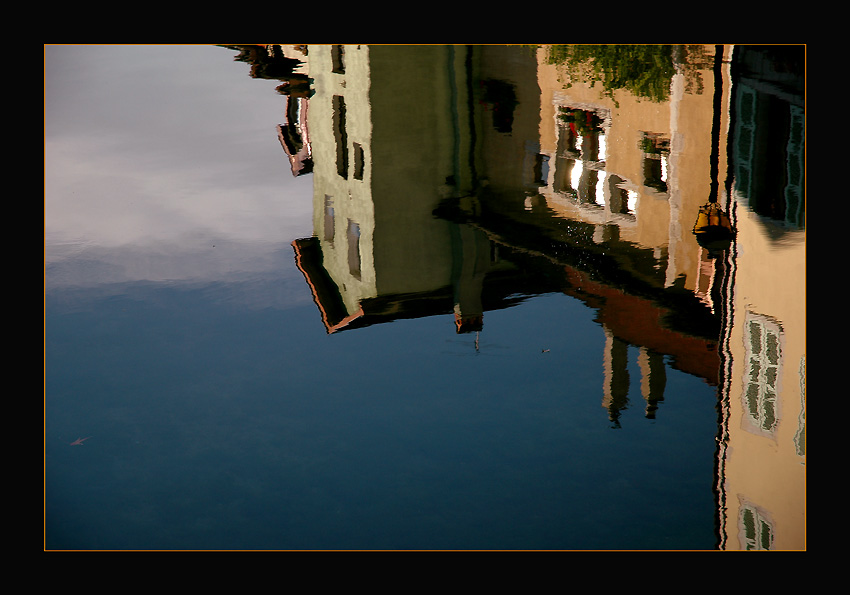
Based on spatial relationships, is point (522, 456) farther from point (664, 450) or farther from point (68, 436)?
point (68, 436)

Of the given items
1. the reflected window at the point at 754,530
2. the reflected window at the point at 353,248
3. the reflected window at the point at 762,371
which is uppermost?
the reflected window at the point at 353,248

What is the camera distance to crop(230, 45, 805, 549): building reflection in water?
11.3 m

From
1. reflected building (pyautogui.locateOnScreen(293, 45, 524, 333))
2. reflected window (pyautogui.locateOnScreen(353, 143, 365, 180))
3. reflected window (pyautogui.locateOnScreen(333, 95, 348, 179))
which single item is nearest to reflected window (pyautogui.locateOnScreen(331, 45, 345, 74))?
reflected building (pyautogui.locateOnScreen(293, 45, 524, 333))

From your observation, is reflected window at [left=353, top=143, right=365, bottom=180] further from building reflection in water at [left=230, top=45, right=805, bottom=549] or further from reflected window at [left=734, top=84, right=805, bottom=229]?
reflected window at [left=734, top=84, right=805, bottom=229]

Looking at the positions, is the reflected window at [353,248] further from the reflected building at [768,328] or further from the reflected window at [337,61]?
the reflected building at [768,328]

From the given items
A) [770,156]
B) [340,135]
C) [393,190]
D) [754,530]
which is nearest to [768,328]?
[754,530]

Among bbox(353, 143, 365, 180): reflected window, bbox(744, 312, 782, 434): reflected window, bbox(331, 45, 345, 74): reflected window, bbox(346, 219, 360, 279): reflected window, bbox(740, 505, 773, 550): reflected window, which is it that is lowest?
bbox(740, 505, 773, 550): reflected window

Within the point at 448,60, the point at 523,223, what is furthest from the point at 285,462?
the point at 448,60

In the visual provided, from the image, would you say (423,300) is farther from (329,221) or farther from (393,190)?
(393,190)

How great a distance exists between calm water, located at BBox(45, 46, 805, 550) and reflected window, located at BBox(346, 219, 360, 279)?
6 cm

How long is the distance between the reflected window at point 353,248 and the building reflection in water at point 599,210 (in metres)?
0.04

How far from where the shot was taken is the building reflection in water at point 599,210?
37.0ft

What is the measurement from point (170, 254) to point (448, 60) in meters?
8.20

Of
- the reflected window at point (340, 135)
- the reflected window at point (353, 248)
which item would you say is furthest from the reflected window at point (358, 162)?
the reflected window at point (353, 248)
